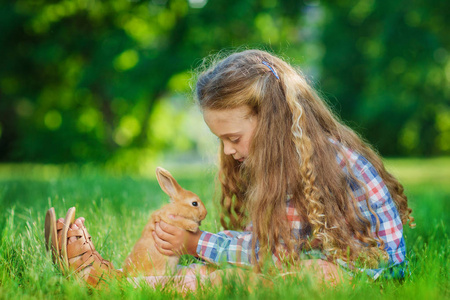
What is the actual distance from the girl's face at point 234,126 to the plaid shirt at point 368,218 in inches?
17.1

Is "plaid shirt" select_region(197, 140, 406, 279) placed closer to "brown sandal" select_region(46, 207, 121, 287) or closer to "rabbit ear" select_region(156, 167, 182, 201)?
"rabbit ear" select_region(156, 167, 182, 201)

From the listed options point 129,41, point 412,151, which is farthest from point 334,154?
point 412,151

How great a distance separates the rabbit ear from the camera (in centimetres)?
253

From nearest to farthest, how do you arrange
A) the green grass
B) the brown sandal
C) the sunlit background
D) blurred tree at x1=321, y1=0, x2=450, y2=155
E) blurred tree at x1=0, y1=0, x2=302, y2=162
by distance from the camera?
the green grass → the brown sandal → blurred tree at x1=321, y1=0, x2=450, y2=155 → the sunlit background → blurred tree at x1=0, y1=0, x2=302, y2=162

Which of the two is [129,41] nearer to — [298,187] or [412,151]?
[298,187]

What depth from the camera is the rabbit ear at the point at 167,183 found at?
2529 millimetres

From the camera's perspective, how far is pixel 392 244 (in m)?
2.41

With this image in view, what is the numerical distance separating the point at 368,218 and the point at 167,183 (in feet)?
3.74

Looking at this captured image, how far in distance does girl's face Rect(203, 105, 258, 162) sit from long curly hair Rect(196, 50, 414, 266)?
1.4 inches

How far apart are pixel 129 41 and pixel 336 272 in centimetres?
836

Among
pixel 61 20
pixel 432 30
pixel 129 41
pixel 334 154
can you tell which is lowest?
pixel 334 154

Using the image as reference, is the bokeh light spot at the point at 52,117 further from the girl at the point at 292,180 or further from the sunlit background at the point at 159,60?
the girl at the point at 292,180

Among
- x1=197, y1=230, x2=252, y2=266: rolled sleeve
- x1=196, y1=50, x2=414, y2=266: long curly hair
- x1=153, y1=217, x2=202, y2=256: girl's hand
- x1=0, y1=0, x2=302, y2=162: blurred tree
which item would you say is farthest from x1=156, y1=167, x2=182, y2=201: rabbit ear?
Answer: x1=0, y1=0, x2=302, y2=162: blurred tree

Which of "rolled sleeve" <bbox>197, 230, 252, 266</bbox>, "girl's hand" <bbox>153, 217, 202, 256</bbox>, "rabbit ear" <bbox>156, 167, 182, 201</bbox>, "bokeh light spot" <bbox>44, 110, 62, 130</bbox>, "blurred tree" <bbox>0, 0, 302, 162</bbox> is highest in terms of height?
"blurred tree" <bbox>0, 0, 302, 162</bbox>
